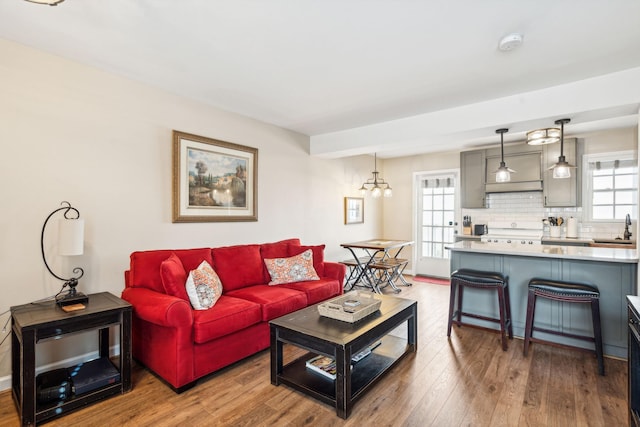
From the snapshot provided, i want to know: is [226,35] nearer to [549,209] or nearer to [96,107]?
[96,107]

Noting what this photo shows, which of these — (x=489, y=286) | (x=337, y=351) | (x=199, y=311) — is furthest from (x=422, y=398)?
(x=199, y=311)

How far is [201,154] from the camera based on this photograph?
11.7 feet

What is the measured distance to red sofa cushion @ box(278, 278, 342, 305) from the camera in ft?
11.3

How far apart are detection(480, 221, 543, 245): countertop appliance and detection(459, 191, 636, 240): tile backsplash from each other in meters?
0.08

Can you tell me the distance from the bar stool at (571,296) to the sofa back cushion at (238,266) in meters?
2.69

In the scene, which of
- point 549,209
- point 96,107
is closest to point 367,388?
point 96,107

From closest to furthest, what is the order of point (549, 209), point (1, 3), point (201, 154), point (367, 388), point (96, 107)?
1. point (1, 3)
2. point (367, 388)
3. point (96, 107)
4. point (201, 154)
5. point (549, 209)

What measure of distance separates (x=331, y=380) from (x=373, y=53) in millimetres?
2495

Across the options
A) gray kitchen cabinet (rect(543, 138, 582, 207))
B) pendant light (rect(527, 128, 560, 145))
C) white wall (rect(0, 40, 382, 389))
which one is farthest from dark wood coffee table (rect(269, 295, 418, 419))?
gray kitchen cabinet (rect(543, 138, 582, 207))

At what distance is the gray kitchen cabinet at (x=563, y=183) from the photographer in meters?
4.80

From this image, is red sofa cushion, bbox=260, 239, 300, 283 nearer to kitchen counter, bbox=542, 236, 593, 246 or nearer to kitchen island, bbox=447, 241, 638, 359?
kitchen island, bbox=447, 241, 638, 359

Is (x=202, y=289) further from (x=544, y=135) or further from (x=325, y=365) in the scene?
(x=544, y=135)

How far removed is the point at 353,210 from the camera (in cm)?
609

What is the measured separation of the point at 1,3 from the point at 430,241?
6433mm
